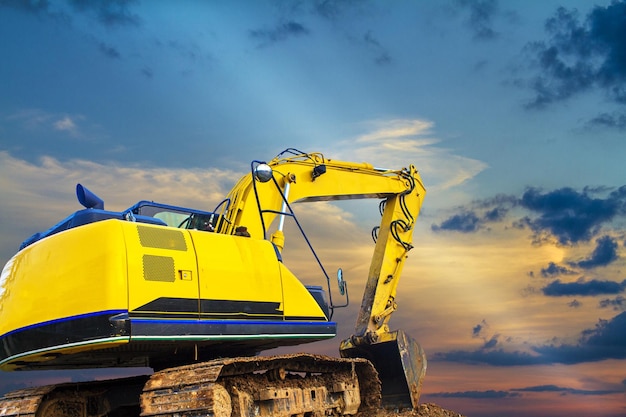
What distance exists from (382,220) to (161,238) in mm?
6373

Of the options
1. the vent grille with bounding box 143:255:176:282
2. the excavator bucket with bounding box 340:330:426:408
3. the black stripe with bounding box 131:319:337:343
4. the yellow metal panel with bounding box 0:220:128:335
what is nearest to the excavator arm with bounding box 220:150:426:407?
the excavator bucket with bounding box 340:330:426:408

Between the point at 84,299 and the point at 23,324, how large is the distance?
106 cm

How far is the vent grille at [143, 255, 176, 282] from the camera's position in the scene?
28.3ft

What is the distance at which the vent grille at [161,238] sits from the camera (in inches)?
349

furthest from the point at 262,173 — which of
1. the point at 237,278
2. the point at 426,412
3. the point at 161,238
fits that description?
the point at 426,412

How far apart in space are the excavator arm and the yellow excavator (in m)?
0.04

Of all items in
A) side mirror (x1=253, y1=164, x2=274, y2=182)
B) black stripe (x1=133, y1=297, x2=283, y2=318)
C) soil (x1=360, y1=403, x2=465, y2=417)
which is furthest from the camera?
soil (x1=360, y1=403, x2=465, y2=417)

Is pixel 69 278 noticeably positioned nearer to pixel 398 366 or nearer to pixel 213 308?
pixel 213 308

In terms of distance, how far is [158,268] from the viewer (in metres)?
8.73

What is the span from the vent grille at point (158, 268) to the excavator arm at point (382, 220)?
5.97 ft

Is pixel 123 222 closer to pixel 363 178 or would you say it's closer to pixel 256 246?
pixel 256 246

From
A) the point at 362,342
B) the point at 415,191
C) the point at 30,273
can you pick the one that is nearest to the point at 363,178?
the point at 415,191

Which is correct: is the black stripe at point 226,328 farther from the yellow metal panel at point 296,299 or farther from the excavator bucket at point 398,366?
the excavator bucket at point 398,366

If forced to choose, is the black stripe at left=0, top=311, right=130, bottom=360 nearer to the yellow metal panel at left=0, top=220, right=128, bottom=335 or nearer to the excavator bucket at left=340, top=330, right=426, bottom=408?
the yellow metal panel at left=0, top=220, right=128, bottom=335
